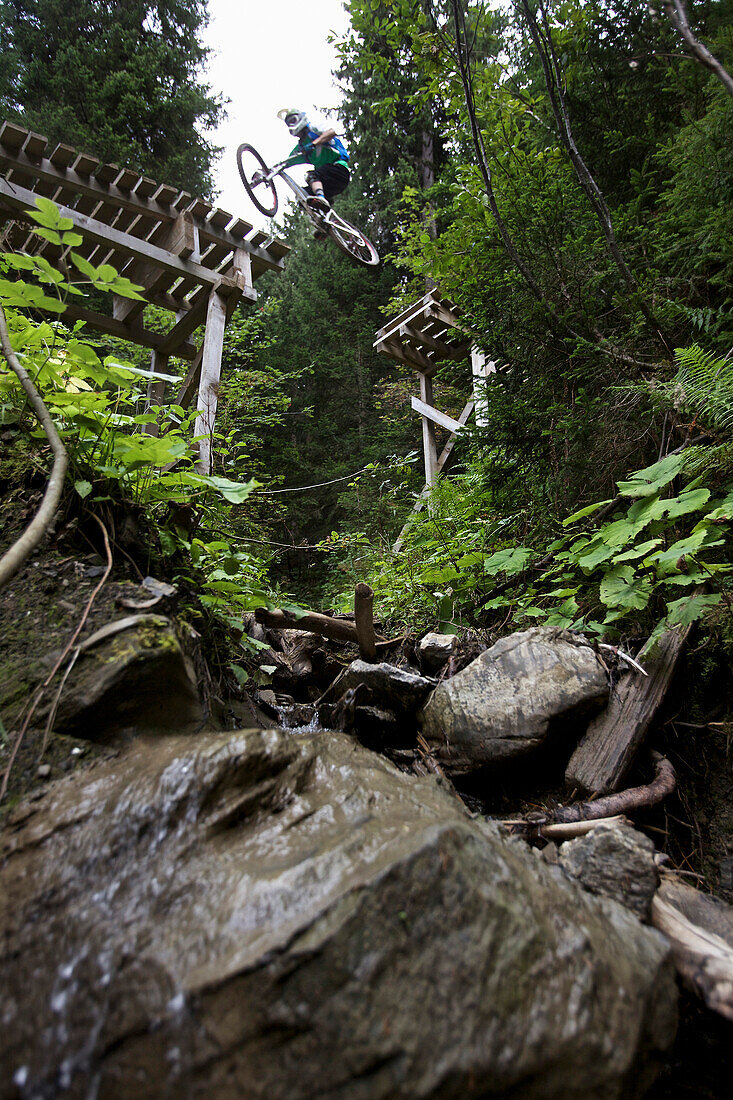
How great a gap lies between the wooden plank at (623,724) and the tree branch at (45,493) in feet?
6.93

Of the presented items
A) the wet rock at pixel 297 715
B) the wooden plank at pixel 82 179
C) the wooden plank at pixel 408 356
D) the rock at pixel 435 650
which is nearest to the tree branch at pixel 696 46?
the rock at pixel 435 650

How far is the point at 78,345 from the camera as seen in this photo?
1798 mm

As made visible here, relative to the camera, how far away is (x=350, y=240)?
10.3 m

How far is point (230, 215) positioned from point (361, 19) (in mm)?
2730

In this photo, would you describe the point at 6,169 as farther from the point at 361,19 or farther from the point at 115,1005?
the point at 115,1005

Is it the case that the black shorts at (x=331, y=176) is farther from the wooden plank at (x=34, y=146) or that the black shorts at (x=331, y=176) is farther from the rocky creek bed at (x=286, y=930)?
the rocky creek bed at (x=286, y=930)

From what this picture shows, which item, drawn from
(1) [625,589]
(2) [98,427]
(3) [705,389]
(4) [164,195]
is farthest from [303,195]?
(1) [625,589]

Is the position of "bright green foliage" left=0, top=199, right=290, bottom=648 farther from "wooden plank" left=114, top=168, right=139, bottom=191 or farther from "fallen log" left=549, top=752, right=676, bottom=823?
"wooden plank" left=114, top=168, right=139, bottom=191

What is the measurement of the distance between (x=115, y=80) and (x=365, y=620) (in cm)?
1377

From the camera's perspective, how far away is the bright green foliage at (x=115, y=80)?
10.6m

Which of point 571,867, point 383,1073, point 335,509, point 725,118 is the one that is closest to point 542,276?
point 725,118

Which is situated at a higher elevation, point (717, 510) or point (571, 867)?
point (717, 510)

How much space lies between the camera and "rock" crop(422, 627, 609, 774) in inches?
85.6

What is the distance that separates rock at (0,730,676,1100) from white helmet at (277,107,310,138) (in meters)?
11.0
